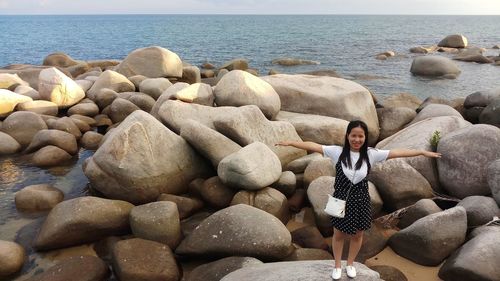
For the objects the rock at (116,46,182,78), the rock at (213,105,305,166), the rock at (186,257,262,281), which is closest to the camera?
the rock at (186,257,262,281)

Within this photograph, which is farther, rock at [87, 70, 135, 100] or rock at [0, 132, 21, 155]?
rock at [87, 70, 135, 100]

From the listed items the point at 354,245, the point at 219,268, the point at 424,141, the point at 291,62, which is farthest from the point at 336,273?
the point at 291,62

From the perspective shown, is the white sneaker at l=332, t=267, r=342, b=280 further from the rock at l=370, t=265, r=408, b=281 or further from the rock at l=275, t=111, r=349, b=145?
the rock at l=275, t=111, r=349, b=145

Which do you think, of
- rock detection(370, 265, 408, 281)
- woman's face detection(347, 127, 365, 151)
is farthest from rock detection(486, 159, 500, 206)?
woman's face detection(347, 127, 365, 151)

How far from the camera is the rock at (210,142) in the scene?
7129mm

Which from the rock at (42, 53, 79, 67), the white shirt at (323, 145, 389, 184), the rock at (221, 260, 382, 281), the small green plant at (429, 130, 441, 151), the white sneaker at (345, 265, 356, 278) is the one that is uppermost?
the white shirt at (323, 145, 389, 184)

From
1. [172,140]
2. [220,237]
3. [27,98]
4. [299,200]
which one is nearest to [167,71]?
[27,98]

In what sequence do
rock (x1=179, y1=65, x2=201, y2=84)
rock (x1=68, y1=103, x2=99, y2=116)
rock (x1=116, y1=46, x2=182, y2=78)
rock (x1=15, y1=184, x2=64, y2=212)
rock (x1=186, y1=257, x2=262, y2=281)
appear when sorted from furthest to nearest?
rock (x1=179, y1=65, x2=201, y2=84), rock (x1=116, y1=46, x2=182, y2=78), rock (x1=68, y1=103, x2=99, y2=116), rock (x1=15, y1=184, x2=64, y2=212), rock (x1=186, y1=257, x2=262, y2=281)

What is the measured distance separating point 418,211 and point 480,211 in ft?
2.69

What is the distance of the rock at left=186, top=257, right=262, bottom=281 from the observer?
494 cm

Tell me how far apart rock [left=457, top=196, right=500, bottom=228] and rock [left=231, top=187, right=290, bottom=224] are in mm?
2667

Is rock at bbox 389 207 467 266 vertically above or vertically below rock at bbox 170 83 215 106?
below

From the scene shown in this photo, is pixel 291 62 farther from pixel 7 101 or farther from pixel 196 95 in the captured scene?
pixel 7 101

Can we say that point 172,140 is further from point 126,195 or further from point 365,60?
point 365,60
